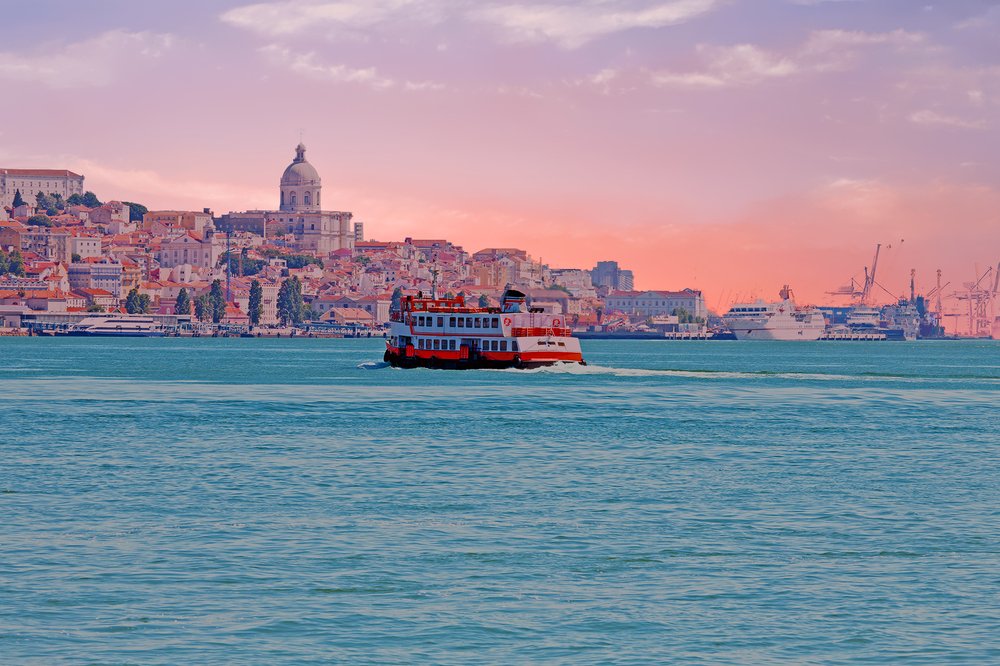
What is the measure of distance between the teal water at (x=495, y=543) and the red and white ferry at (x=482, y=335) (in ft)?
131

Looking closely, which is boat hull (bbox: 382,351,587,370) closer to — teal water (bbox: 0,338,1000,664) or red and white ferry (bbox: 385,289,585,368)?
red and white ferry (bbox: 385,289,585,368)

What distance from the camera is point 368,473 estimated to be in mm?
33875

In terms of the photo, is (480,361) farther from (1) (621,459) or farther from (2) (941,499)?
(2) (941,499)

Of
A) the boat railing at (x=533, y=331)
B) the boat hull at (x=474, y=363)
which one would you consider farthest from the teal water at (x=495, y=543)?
the boat railing at (x=533, y=331)

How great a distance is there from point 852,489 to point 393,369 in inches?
2844

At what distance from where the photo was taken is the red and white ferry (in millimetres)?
→ 90750

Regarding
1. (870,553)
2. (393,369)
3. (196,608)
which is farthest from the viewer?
(393,369)

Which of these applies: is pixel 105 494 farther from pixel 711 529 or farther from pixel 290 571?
pixel 711 529

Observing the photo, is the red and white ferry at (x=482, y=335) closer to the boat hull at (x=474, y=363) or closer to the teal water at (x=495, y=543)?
the boat hull at (x=474, y=363)

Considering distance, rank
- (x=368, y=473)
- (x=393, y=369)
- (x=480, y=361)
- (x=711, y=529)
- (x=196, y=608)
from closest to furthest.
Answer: (x=196, y=608)
(x=711, y=529)
(x=368, y=473)
(x=480, y=361)
(x=393, y=369)

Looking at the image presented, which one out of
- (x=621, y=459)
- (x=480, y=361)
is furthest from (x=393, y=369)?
(x=621, y=459)

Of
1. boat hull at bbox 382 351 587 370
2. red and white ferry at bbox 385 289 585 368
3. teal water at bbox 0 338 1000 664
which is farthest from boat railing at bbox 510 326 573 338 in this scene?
teal water at bbox 0 338 1000 664

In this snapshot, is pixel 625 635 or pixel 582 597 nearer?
pixel 625 635

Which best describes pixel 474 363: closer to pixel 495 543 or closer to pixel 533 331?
pixel 533 331
